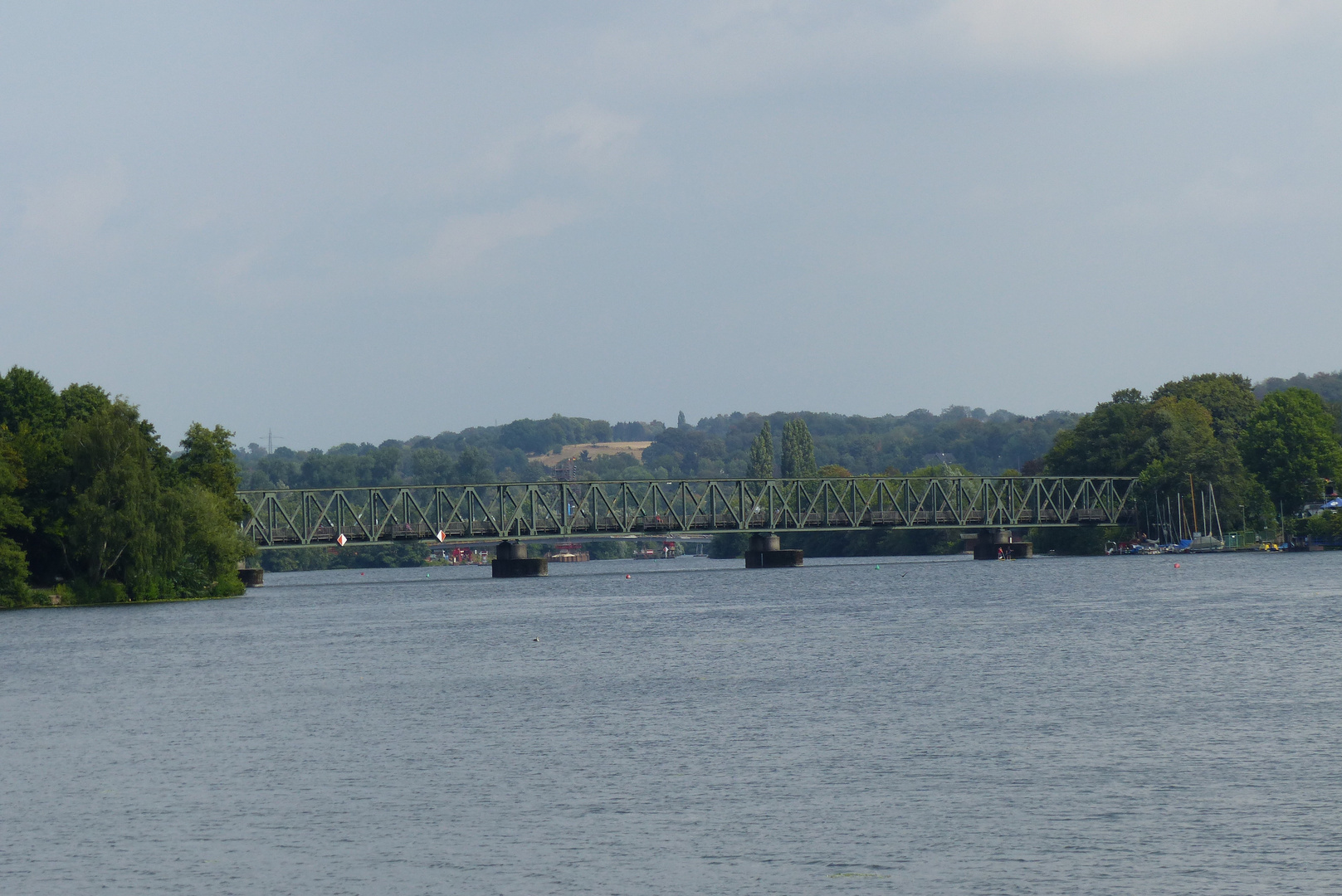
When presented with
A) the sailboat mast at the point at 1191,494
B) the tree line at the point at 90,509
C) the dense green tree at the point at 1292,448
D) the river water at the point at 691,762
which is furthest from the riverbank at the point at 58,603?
the dense green tree at the point at 1292,448

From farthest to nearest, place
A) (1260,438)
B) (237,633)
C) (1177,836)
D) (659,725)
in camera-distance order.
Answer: (1260,438) → (237,633) → (659,725) → (1177,836)

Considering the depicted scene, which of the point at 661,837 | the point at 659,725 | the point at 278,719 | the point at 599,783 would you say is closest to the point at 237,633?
the point at 278,719

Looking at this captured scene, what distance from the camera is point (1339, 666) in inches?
2330

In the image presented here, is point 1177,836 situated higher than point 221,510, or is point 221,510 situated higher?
point 221,510

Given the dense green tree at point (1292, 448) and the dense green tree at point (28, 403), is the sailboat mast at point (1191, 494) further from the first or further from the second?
the dense green tree at point (28, 403)

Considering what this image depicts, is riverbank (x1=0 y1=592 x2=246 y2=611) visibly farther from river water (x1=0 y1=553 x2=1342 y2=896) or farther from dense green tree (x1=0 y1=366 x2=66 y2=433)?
river water (x1=0 y1=553 x2=1342 y2=896)

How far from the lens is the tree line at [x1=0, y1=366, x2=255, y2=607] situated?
109812 mm

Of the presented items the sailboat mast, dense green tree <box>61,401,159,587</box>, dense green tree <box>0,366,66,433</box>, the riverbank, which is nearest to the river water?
dense green tree <box>61,401,159,587</box>

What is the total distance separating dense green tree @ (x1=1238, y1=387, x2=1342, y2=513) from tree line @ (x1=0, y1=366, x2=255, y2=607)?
118m

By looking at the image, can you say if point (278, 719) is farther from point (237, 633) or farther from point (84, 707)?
point (237, 633)

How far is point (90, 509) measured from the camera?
109 metres

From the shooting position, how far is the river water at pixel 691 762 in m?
30.0

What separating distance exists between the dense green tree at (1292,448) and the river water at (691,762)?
4031 inches

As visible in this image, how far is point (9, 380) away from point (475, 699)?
259 feet
